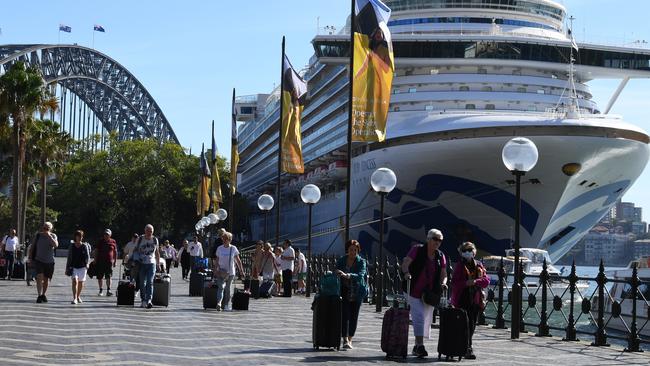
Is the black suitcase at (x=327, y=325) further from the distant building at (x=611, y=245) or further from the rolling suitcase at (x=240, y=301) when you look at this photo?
the distant building at (x=611, y=245)

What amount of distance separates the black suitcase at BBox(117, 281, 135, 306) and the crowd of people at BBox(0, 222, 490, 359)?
0.83 feet

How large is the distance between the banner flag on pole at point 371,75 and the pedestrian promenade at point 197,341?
3.77m

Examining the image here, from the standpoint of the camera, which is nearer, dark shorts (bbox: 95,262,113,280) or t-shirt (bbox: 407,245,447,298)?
t-shirt (bbox: 407,245,447,298)

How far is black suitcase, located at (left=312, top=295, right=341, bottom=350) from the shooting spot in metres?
14.5

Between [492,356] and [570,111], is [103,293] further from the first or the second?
[570,111]

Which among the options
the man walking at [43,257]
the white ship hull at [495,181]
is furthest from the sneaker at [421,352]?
the white ship hull at [495,181]

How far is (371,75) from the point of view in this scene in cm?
2197

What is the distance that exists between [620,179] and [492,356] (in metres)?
31.8

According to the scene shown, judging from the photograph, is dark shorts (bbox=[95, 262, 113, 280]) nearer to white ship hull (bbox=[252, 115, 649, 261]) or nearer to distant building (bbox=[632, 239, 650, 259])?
white ship hull (bbox=[252, 115, 649, 261])

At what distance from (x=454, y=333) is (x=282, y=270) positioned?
16793mm

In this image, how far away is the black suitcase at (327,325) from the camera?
Result: 14.5m

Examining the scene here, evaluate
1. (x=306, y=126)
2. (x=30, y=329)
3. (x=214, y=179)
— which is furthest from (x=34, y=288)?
(x=306, y=126)

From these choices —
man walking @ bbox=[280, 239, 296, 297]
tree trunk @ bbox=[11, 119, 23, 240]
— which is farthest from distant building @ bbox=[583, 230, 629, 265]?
man walking @ bbox=[280, 239, 296, 297]

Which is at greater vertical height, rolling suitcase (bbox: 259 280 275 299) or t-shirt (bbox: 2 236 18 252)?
t-shirt (bbox: 2 236 18 252)
